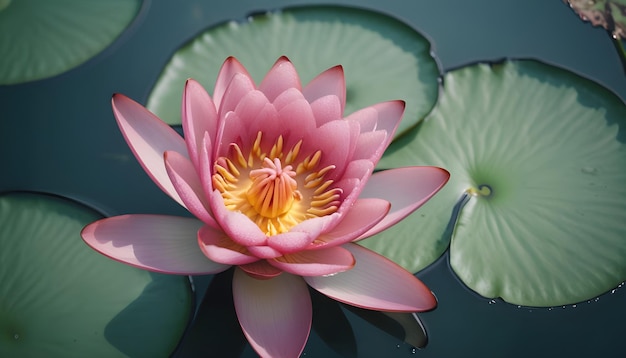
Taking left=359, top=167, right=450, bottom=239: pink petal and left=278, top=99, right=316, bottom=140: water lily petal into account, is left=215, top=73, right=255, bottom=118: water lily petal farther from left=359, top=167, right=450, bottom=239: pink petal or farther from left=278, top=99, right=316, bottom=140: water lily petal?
left=359, top=167, right=450, bottom=239: pink petal

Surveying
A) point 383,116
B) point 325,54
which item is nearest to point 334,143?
point 383,116

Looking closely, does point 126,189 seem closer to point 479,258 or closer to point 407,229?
point 407,229

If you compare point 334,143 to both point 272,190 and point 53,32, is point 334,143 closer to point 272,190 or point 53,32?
point 272,190

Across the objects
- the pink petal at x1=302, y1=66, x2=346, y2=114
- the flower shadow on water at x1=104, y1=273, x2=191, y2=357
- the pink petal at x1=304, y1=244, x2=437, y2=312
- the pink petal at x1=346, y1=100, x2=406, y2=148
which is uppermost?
the pink petal at x1=302, y1=66, x2=346, y2=114

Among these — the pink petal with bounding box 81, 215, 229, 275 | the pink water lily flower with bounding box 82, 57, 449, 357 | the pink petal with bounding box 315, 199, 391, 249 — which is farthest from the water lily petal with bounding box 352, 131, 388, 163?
the pink petal with bounding box 81, 215, 229, 275

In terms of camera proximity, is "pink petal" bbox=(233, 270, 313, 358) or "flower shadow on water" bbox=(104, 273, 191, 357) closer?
"pink petal" bbox=(233, 270, 313, 358)

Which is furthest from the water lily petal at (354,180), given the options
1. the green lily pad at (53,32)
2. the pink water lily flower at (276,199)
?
the green lily pad at (53,32)
